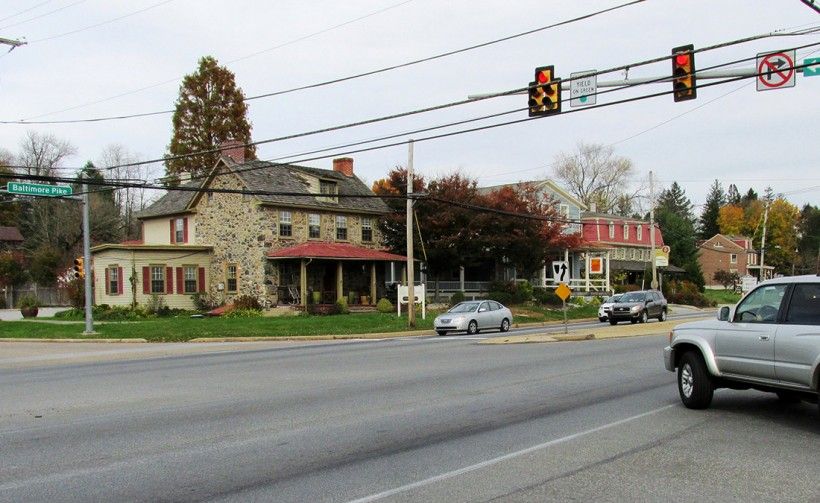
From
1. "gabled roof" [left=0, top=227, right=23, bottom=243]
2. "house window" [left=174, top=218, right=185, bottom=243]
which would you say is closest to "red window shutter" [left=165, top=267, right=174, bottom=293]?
"house window" [left=174, top=218, right=185, bottom=243]

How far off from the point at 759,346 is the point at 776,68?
28.8 ft

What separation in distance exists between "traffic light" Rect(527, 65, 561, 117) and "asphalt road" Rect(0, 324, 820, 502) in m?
5.97

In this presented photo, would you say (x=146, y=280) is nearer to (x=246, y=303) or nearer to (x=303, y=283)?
(x=246, y=303)

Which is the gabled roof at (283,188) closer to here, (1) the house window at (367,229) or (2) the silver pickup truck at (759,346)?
(1) the house window at (367,229)

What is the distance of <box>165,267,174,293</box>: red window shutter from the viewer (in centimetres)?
4372

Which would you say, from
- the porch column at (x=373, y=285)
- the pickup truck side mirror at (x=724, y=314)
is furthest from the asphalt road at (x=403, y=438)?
the porch column at (x=373, y=285)

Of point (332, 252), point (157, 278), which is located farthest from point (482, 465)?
point (157, 278)

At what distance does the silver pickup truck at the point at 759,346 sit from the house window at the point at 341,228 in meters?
36.1

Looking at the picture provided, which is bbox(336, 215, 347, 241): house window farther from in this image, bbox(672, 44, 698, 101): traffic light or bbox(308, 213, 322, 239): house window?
bbox(672, 44, 698, 101): traffic light

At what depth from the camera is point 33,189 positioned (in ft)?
83.0

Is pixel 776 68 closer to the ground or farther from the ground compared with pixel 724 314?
farther from the ground

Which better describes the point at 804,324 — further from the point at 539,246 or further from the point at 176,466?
the point at 539,246

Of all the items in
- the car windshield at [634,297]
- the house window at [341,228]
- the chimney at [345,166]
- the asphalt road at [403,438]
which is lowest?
the asphalt road at [403,438]

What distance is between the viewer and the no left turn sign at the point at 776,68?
15703mm
